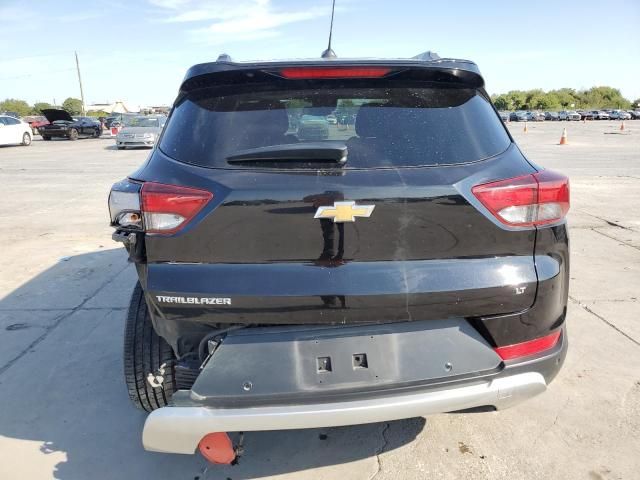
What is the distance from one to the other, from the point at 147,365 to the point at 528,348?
1699 mm

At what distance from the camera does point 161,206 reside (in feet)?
6.32

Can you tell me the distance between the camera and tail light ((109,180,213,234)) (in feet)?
6.27

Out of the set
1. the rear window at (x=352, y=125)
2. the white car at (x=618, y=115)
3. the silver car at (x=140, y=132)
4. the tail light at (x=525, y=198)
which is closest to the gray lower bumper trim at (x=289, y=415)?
the tail light at (x=525, y=198)

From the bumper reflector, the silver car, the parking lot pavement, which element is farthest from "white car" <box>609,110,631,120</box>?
the bumper reflector

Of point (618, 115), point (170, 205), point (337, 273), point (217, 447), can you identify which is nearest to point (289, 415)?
point (217, 447)

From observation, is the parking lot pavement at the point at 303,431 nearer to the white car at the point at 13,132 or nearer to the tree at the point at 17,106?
the white car at the point at 13,132

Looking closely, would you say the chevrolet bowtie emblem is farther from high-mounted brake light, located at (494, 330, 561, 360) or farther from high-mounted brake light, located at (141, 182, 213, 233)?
high-mounted brake light, located at (494, 330, 561, 360)

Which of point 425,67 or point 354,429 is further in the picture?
point 354,429

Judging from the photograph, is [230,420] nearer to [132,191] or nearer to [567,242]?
[132,191]

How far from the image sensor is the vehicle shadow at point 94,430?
238 cm

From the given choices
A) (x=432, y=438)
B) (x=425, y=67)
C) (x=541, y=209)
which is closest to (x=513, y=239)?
(x=541, y=209)

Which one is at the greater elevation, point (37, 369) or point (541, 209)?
point (541, 209)

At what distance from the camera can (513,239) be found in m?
1.97

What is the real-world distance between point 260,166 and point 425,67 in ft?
2.73
